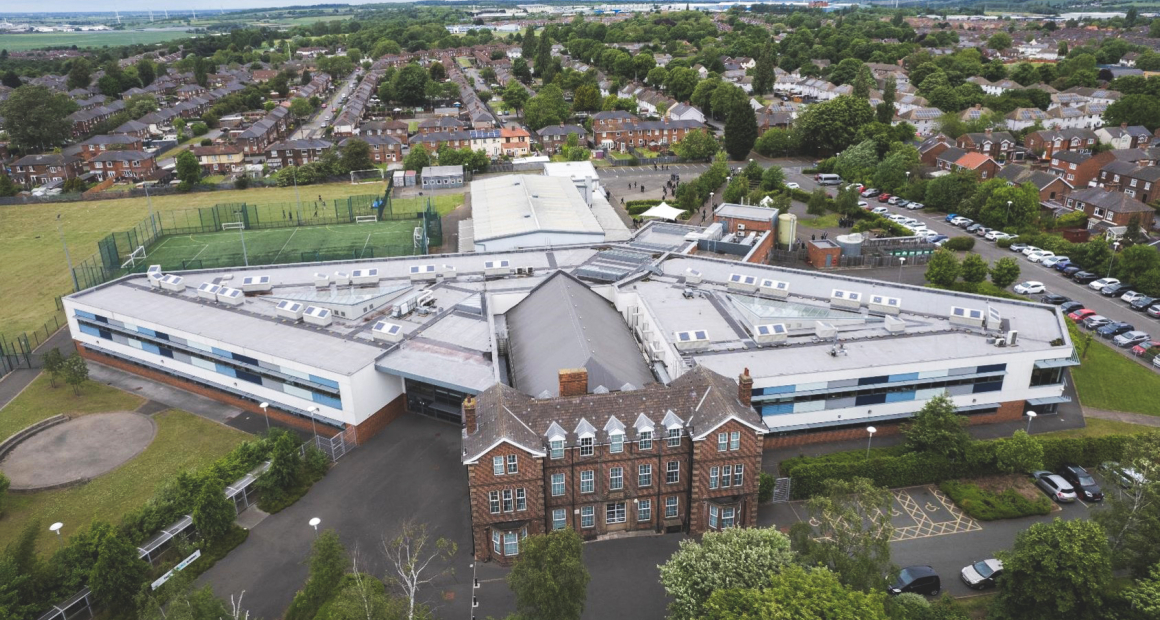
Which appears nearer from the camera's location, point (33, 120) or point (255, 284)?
point (255, 284)

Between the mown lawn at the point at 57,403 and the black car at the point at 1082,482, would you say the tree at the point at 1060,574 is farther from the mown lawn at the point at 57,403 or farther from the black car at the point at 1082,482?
the mown lawn at the point at 57,403

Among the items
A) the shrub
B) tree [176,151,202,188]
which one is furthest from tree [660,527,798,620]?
tree [176,151,202,188]

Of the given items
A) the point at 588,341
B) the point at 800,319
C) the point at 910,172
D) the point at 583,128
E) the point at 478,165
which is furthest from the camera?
the point at 583,128

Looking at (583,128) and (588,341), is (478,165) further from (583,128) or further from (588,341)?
(588,341)

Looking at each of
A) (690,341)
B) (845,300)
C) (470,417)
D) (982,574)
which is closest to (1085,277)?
(845,300)

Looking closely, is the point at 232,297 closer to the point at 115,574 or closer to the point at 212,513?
the point at 212,513

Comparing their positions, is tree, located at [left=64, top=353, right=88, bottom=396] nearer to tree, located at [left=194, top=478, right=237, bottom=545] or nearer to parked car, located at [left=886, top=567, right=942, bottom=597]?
tree, located at [left=194, top=478, right=237, bottom=545]

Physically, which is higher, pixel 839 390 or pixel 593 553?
pixel 839 390

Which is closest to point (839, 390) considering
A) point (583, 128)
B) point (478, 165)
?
point (478, 165)
